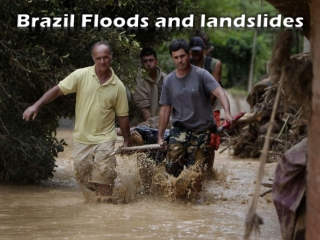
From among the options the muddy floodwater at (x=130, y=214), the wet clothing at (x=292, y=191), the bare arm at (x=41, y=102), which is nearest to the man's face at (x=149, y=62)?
the muddy floodwater at (x=130, y=214)

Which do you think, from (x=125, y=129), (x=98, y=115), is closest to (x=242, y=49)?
(x=125, y=129)

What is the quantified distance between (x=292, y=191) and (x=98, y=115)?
3.81 meters

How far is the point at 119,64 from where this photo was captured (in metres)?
9.84

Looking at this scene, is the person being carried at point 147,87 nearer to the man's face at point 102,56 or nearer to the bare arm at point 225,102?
the man's face at point 102,56

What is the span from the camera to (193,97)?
8.72 m

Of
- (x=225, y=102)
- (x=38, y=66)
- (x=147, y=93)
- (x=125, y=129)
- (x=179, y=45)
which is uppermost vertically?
(x=179, y=45)

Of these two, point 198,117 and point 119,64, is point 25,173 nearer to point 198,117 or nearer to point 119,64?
point 119,64

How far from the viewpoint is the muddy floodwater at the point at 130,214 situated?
7062 mm

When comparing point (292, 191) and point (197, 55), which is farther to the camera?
point (197, 55)

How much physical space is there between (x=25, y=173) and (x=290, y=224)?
5230mm

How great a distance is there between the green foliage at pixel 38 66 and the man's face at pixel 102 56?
0.84 metres

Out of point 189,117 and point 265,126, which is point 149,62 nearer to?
point 189,117

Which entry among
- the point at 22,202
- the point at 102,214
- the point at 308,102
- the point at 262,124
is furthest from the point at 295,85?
the point at 262,124

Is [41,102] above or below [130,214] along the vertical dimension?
above
